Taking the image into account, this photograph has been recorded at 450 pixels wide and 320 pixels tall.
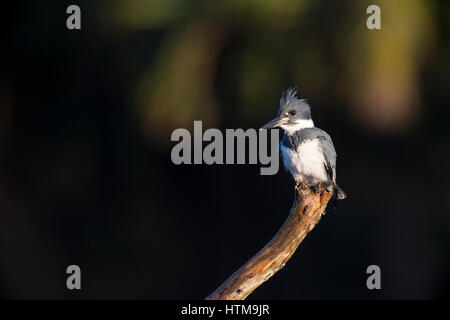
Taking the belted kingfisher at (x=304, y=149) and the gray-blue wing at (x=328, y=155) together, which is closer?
the belted kingfisher at (x=304, y=149)

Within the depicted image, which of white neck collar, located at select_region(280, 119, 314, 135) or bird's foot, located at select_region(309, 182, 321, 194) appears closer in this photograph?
bird's foot, located at select_region(309, 182, 321, 194)

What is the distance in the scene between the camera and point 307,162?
A: 4027mm

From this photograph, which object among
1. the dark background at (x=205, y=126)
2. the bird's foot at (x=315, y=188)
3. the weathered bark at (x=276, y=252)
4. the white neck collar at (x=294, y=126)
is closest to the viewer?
the weathered bark at (x=276, y=252)

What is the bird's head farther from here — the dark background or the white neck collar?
the dark background

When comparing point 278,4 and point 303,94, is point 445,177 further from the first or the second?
point 278,4

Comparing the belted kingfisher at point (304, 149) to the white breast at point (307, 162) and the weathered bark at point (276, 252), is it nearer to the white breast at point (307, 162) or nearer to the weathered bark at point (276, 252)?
the white breast at point (307, 162)

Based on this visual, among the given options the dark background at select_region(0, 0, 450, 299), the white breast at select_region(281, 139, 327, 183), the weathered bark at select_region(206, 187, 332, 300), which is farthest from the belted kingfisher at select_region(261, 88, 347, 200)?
the dark background at select_region(0, 0, 450, 299)

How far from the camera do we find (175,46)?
579cm

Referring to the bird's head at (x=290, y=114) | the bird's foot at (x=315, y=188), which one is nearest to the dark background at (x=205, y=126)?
the bird's head at (x=290, y=114)

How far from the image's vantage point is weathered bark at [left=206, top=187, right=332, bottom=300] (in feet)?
11.2

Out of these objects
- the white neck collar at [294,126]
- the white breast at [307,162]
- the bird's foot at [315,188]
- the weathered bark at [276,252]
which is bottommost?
the weathered bark at [276,252]

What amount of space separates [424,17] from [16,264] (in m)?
5.07

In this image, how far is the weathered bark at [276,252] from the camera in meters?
3.42

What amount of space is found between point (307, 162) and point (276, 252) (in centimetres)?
74
